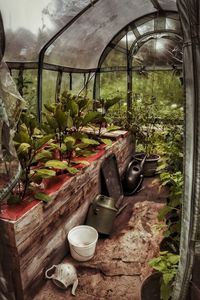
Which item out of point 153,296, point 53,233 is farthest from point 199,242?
point 53,233

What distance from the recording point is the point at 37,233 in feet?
6.01

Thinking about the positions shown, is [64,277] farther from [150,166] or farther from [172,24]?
[172,24]

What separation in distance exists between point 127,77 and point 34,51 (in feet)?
8.17

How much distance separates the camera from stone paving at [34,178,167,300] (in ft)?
6.21

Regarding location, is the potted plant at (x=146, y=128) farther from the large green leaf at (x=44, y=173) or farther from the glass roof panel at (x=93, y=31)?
the large green leaf at (x=44, y=173)

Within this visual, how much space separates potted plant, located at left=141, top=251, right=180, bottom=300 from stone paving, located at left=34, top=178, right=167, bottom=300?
1.07ft

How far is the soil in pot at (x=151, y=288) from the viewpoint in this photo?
1.54 m

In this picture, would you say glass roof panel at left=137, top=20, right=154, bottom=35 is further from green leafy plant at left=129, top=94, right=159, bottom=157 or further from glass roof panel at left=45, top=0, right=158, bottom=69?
green leafy plant at left=129, top=94, right=159, bottom=157

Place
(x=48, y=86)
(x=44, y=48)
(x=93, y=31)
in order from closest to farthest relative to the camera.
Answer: (x=44, y=48) < (x=48, y=86) < (x=93, y=31)

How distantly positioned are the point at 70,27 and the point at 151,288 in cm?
376

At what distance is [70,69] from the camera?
4863 millimetres

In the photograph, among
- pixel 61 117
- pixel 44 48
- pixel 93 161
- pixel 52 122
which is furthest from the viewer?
pixel 44 48

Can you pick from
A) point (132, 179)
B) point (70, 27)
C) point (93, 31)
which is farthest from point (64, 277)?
point (93, 31)

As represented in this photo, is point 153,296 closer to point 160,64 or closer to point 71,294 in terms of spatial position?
point 71,294
